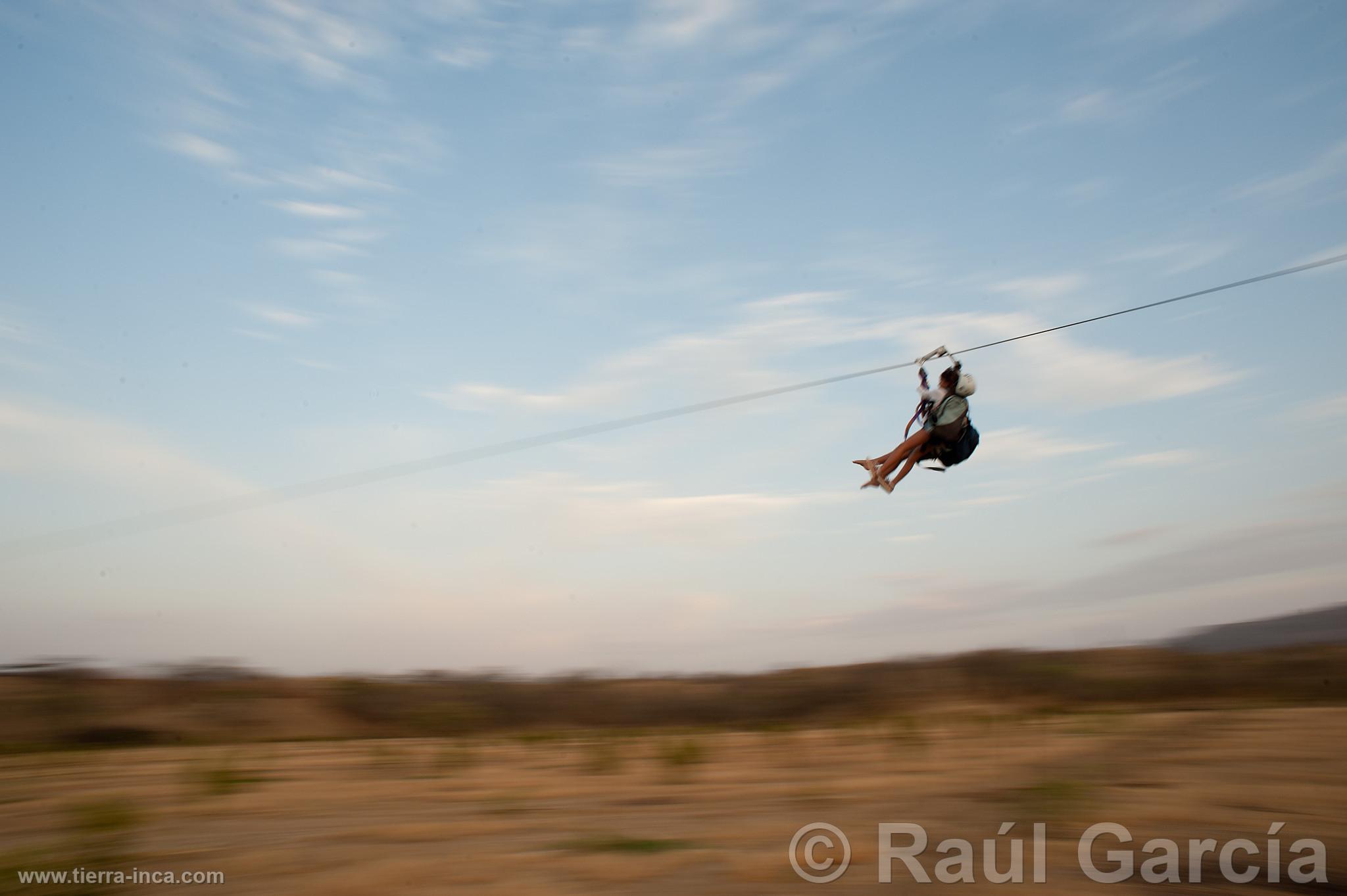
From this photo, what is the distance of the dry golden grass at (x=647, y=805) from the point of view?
6066 millimetres

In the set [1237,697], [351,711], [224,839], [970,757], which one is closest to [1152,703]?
[1237,697]

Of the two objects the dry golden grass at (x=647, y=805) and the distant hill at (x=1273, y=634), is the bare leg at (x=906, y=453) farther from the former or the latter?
the distant hill at (x=1273, y=634)

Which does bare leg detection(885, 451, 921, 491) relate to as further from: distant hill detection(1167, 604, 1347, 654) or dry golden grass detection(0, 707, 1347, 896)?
distant hill detection(1167, 604, 1347, 654)

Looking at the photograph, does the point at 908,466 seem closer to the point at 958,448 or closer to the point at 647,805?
the point at 958,448

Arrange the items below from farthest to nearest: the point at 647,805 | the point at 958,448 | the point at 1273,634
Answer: the point at 1273,634 → the point at 958,448 → the point at 647,805

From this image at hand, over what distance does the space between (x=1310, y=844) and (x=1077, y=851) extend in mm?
1408

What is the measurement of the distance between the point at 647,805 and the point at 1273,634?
32.1m

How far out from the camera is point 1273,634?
33438 millimetres

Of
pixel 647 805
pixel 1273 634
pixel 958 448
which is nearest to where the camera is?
pixel 647 805

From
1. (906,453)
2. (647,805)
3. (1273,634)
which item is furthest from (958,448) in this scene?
(1273,634)

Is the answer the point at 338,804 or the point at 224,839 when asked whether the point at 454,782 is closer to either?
the point at 338,804

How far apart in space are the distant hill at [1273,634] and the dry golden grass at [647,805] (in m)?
16.8

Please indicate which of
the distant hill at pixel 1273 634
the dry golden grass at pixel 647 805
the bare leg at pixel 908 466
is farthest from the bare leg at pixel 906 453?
the distant hill at pixel 1273 634

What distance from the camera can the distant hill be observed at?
99.3ft
